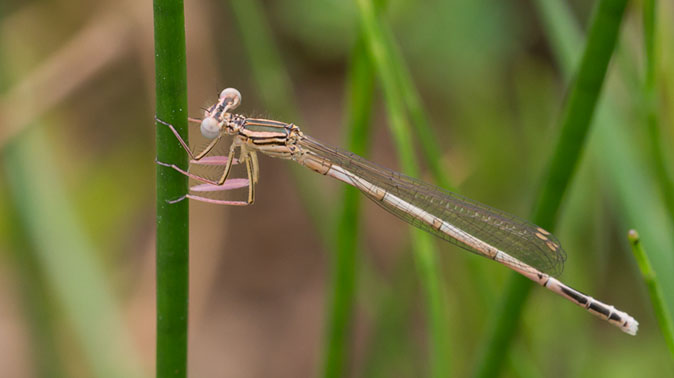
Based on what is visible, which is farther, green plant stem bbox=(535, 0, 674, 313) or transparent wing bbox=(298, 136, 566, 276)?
transparent wing bbox=(298, 136, 566, 276)

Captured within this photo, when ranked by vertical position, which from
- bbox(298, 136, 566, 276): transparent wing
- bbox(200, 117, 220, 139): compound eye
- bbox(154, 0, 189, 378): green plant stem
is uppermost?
bbox(298, 136, 566, 276): transparent wing

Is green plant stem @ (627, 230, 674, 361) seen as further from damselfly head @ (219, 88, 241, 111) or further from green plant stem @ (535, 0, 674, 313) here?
damselfly head @ (219, 88, 241, 111)

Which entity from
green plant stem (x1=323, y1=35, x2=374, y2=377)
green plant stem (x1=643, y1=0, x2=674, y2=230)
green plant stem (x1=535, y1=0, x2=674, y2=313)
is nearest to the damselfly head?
green plant stem (x1=323, y1=35, x2=374, y2=377)

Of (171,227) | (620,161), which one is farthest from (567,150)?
(171,227)

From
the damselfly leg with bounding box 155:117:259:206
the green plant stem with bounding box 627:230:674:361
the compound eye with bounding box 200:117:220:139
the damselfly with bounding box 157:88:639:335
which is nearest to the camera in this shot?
the green plant stem with bounding box 627:230:674:361

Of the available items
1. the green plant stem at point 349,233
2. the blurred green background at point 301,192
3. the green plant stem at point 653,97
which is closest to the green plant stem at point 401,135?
the green plant stem at point 349,233

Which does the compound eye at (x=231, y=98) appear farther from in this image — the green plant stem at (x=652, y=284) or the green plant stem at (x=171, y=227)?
the green plant stem at (x=652, y=284)

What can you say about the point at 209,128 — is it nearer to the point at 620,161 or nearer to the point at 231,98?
the point at 231,98
